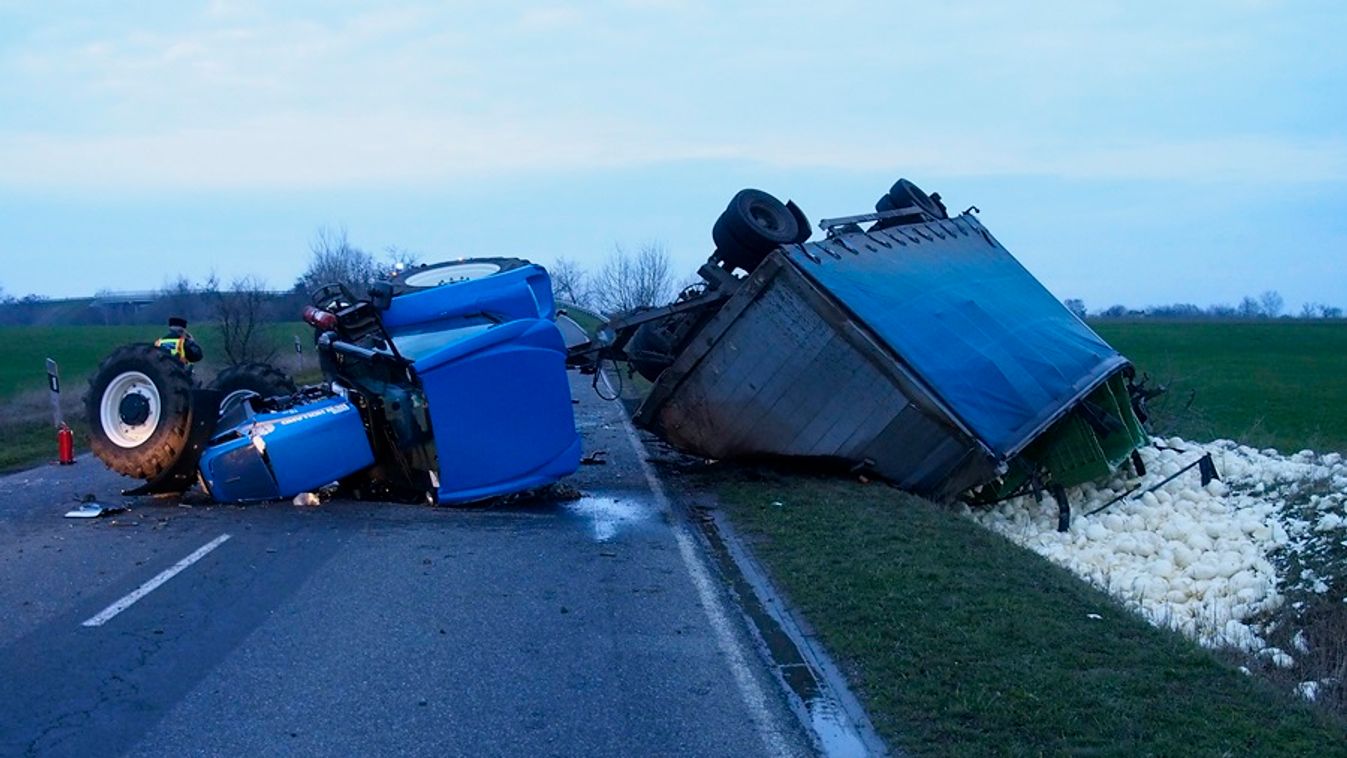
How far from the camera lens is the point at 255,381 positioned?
41.2 feet

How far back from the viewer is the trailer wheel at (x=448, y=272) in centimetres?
1293

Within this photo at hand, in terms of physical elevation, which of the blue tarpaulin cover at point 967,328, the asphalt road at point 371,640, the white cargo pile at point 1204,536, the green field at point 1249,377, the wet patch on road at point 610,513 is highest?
the blue tarpaulin cover at point 967,328

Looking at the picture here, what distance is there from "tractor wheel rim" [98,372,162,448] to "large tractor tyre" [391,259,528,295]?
246 cm

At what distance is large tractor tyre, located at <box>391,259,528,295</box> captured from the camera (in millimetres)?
12930

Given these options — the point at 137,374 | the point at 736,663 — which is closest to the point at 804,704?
the point at 736,663

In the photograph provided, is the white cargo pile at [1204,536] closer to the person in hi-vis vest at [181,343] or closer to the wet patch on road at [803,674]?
the wet patch on road at [803,674]

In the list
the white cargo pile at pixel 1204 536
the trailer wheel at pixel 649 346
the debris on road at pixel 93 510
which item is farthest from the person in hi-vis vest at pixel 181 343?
the white cargo pile at pixel 1204 536

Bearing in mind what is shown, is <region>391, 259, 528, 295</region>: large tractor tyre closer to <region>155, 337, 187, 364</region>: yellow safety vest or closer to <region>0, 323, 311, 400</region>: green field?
<region>155, 337, 187, 364</region>: yellow safety vest

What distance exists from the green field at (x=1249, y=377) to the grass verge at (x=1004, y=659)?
35.5ft

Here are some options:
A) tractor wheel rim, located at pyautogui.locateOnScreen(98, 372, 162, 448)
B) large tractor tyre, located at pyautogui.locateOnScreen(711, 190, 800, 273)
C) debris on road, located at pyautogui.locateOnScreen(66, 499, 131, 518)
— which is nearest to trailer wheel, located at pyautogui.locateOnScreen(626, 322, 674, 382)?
large tractor tyre, located at pyautogui.locateOnScreen(711, 190, 800, 273)

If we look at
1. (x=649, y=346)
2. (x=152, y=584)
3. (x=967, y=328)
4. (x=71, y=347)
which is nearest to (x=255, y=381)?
(x=649, y=346)

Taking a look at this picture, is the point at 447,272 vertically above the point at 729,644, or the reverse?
the point at 447,272

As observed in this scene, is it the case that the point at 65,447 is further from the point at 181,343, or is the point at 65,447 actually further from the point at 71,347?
the point at 71,347

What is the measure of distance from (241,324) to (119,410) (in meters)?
19.3
